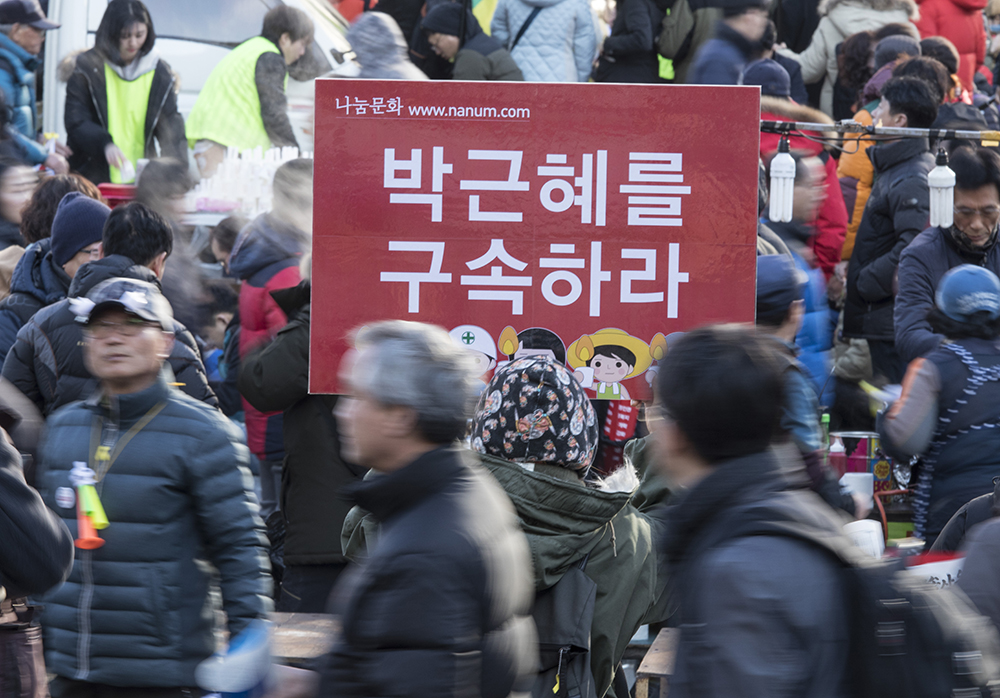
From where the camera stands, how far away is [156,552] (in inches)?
121

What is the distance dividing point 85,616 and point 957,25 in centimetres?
894

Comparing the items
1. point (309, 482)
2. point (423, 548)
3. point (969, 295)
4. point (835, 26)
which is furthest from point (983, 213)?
point (423, 548)

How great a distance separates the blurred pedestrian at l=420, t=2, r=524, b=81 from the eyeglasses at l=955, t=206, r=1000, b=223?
3.48 metres

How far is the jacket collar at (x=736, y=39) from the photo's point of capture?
6.81 metres

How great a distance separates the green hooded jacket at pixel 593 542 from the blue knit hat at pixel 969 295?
1750 millimetres

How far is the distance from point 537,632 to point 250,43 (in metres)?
5.68

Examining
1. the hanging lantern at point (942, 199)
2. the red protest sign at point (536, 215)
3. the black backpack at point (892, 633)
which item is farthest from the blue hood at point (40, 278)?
the hanging lantern at point (942, 199)

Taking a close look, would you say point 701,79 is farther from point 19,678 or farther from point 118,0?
point 19,678

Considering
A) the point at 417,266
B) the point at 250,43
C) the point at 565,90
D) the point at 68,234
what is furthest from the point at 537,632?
the point at 250,43

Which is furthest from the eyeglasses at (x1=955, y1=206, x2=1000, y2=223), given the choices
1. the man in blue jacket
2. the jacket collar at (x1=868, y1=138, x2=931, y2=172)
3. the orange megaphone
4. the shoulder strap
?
the orange megaphone

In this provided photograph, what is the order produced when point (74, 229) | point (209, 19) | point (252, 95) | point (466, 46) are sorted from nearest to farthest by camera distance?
point (74, 229) < point (252, 95) < point (209, 19) < point (466, 46)

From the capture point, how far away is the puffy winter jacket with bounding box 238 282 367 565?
15.6 feet

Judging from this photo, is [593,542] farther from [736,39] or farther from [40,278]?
[736,39]

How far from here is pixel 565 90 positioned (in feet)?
14.1
